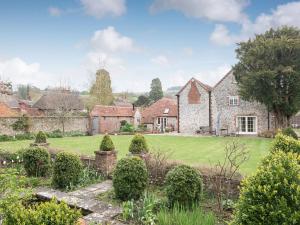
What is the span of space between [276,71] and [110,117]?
2210 centimetres

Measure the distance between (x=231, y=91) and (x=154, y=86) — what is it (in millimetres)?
42024

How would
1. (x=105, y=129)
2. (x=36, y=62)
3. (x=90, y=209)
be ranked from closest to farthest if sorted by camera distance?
1. (x=90, y=209)
2. (x=36, y=62)
3. (x=105, y=129)

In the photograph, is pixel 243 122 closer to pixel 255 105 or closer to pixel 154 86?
pixel 255 105

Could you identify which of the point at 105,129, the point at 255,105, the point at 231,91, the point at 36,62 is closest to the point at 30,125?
the point at 36,62

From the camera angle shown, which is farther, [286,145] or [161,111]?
[161,111]

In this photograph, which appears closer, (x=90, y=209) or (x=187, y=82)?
(x=90, y=209)

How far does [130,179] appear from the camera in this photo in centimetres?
747

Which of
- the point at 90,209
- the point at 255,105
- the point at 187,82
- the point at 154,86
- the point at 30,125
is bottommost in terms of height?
the point at 90,209

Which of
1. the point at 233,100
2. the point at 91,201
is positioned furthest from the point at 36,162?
the point at 233,100

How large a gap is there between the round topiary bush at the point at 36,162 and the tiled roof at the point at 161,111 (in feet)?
93.3

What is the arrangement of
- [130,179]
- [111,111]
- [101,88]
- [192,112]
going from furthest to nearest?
[101,88] < [111,111] < [192,112] < [130,179]

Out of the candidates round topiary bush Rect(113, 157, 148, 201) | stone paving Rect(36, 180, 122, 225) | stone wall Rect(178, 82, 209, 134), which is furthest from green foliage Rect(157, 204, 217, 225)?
stone wall Rect(178, 82, 209, 134)

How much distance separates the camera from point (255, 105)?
30750mm

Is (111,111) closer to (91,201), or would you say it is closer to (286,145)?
(91,201)
